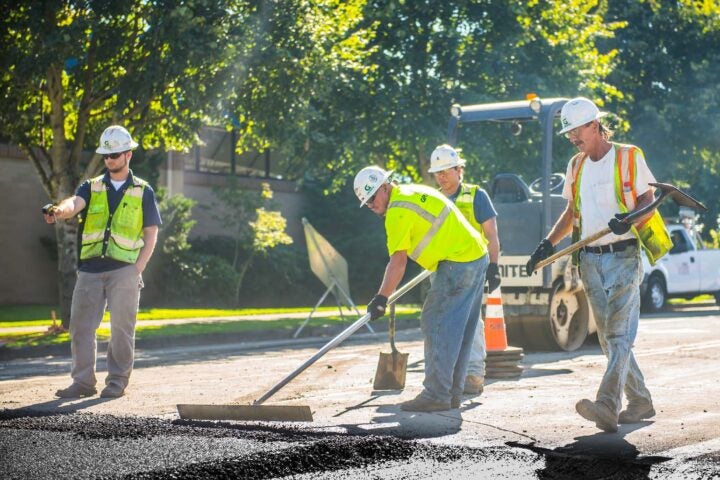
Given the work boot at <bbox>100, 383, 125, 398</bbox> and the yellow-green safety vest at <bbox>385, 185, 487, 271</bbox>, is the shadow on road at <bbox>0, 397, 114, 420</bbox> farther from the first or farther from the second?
the yellow-green safety vest at <bbox>385, 185, 487, 271</bbox>

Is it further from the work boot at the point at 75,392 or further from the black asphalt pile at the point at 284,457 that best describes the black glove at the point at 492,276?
the work boot at the point at 75,392

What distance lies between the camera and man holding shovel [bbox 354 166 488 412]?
25.3 ft

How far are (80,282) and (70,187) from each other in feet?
25.7

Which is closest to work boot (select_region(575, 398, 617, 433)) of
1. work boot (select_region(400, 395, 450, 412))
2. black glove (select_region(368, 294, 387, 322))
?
work boot (select_region(400, 395, 450, 412))

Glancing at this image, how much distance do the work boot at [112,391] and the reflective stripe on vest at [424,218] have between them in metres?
2.59

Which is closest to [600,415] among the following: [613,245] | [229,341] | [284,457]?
[613,245]

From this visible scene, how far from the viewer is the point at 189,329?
676 inches

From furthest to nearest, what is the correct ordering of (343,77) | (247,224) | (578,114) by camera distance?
1. (247,224)
2. (343,77)
3. (578,114)

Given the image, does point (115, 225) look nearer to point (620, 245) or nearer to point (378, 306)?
point (378, 306)

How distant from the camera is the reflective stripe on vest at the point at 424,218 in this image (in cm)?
770

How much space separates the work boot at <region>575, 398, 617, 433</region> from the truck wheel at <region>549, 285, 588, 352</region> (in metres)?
6.40

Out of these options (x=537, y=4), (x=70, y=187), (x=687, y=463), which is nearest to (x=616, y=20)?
(x=537, y=4)

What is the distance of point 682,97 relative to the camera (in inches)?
1272

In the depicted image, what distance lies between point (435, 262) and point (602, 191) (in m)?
1.33
